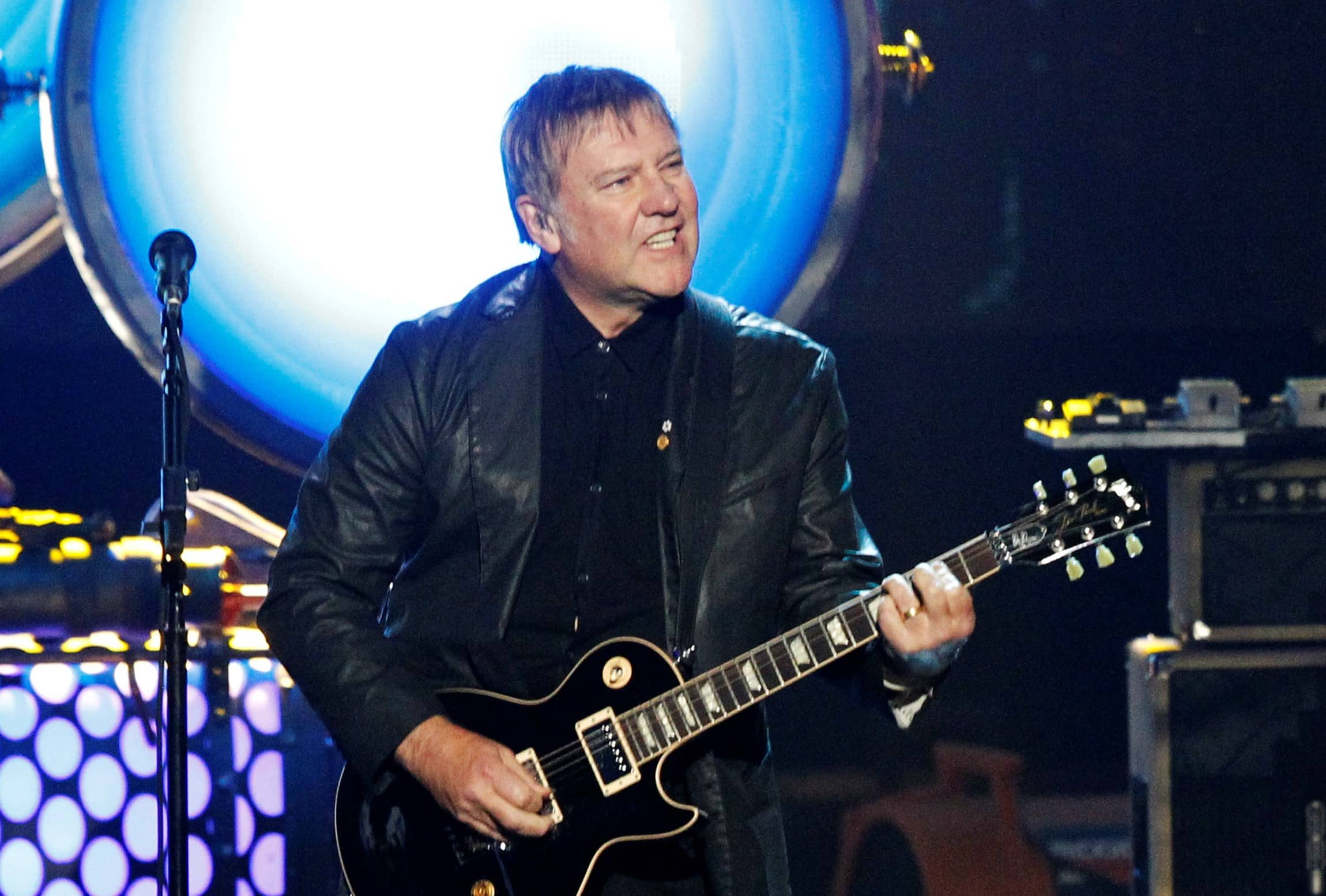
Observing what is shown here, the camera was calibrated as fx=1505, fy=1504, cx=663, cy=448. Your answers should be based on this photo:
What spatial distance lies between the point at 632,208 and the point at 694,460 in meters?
0.35

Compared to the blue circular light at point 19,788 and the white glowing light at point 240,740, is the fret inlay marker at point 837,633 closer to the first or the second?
the white glowing light at point 240,740

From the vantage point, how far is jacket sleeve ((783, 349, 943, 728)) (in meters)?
1.97

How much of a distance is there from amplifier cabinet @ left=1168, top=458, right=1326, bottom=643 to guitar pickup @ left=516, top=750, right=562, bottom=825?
1.34m

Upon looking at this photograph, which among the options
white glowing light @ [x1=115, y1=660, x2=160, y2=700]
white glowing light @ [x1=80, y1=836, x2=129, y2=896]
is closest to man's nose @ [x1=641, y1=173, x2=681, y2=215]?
white glowing light @ [x1=115, y1=660, x2=160, y2=700]

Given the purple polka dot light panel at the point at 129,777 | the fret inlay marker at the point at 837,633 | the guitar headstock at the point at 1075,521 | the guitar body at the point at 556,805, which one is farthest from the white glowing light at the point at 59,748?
the guitar headstock at the point at 1075,521

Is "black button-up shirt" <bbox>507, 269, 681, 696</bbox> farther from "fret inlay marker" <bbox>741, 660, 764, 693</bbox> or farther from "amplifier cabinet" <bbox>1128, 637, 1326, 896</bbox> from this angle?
"amplifier cabinet" <bbox>1128, 637, 1326, 896</bbox>

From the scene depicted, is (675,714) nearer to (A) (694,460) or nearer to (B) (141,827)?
(A) (694,460)

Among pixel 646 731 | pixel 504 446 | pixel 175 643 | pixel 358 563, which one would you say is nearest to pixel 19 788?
pixel 175 643

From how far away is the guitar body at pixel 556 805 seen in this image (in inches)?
72.8

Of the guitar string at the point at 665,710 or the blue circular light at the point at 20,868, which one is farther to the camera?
the blue circular light at the point at 20,868

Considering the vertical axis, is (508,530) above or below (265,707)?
above

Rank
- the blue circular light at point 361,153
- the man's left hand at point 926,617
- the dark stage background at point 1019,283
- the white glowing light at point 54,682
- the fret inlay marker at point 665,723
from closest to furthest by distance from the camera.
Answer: the man's left hand at point 926,617
the fret inlay marker at point 665,723
the white glowing light at point 54,682
the blue circular light at point 361,153
the dark stage background at point 1019,283

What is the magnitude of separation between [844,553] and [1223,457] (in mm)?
976

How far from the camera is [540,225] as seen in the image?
214 cm
